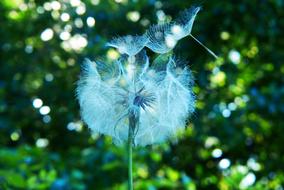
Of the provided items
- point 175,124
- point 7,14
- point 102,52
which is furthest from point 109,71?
point 7,14

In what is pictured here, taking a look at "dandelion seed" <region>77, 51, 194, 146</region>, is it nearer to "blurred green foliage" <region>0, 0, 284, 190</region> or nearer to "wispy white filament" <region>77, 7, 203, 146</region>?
"wispy white filament" <region>77, 7, 203, 146</region>

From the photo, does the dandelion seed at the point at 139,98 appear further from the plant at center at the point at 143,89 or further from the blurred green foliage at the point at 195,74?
the blurred green foliage at the point at 195,74

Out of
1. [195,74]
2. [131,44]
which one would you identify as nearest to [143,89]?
[131,44]

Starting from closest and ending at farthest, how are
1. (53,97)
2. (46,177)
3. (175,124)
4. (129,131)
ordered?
(129,131)
(175,124)
(46,177)
(53,97)

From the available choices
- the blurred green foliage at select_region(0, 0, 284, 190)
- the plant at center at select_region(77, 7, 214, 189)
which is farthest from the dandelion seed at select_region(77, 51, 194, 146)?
the blurred green foliage at select_region(0, 0, 284, 190)

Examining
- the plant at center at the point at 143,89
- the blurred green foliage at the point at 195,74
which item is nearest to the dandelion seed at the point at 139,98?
the plant at center at the point at 143,89

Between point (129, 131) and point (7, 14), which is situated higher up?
point (7, 14)

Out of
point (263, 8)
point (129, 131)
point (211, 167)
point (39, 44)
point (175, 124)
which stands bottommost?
point (129, 131)

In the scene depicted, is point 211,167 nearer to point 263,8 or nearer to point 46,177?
point 263,8

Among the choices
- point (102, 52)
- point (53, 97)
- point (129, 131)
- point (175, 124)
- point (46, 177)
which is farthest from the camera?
point (53, 97)
